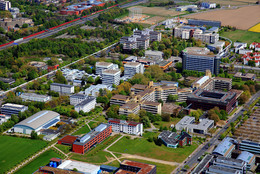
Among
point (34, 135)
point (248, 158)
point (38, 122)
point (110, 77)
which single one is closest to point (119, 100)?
point (110, 77)

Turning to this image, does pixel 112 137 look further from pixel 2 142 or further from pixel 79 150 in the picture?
pixel 2 142

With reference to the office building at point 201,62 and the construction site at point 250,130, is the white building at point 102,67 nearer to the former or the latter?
the office building at point 201,62

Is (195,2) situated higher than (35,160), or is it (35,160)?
(195,2)

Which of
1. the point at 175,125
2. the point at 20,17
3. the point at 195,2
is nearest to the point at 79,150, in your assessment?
the point at 175,125

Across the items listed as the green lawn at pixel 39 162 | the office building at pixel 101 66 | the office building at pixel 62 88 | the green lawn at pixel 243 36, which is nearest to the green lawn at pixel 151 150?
the green lawn at pixel 39 162

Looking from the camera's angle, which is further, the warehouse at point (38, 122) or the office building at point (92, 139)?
the warehouse at point (38, 122)

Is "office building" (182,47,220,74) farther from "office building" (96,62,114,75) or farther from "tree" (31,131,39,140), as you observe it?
"tree" (31,131,39,140)
